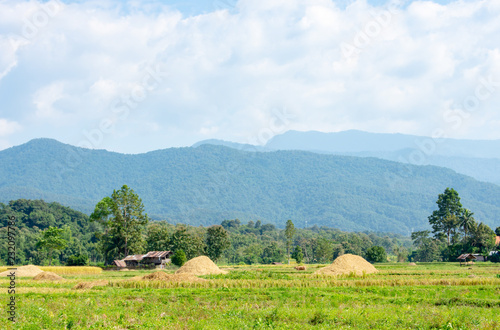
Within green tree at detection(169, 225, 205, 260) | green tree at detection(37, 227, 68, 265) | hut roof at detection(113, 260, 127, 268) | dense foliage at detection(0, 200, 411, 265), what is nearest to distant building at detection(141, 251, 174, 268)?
hut roof at detection(113, 260, 127, 268)

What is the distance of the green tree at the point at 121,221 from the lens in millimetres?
88062

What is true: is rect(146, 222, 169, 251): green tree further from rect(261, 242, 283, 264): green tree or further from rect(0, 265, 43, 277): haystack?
rect(261, 242, 283, 264): green tree

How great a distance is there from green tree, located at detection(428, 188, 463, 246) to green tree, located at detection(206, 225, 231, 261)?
1973 inches

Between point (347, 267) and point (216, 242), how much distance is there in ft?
187

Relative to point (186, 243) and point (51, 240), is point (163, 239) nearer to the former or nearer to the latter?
point (186, 243)

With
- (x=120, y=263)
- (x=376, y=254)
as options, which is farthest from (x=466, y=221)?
(x=120, y=263)

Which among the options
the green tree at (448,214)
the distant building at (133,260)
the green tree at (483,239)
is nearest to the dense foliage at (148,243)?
the distant building at (133,260)

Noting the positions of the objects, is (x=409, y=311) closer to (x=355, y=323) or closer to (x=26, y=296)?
(x=355, y=323)

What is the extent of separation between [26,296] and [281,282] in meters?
18.6

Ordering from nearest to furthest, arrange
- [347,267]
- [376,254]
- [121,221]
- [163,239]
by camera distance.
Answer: [347,267] < [121,221] < [163,239] < [376,254]

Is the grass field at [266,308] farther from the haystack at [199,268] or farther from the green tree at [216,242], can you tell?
the green tree at [216,242]

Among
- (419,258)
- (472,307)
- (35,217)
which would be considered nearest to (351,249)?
(419,258)

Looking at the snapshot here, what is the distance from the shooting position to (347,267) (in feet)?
163

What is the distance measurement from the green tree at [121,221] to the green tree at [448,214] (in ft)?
226
